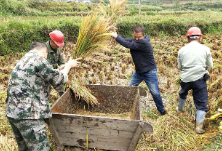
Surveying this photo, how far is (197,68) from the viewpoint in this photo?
279cm

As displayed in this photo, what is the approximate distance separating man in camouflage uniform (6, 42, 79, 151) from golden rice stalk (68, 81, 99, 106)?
3.10 ft

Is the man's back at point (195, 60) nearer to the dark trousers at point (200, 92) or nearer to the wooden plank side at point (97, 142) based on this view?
the dark trousers at point (200, 92)

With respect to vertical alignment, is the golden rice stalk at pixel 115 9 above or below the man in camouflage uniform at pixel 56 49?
above

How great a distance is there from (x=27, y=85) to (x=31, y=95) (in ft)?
0.38

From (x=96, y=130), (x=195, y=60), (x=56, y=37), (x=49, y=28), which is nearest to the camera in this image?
(x=96, y=130)

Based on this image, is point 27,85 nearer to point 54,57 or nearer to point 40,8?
point 54,57

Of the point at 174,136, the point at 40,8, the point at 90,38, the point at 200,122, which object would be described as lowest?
the point at 174,136

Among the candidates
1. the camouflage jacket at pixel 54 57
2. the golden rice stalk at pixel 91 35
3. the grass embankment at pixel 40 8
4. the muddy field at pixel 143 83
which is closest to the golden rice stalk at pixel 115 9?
the golden rice stalk at pixel 91 35

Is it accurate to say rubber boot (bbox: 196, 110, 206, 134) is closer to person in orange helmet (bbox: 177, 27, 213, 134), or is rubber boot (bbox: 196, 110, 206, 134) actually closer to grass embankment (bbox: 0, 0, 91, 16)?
person in orange helmet (bbox: 177, 27, 213, 134)

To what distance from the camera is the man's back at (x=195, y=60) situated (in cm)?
278

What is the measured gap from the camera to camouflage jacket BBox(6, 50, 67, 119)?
189cm

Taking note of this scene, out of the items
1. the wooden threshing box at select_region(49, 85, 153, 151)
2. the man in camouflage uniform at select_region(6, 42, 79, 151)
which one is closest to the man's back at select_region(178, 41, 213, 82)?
the wooden threshing box at select_region(49, 85, 153, 151)

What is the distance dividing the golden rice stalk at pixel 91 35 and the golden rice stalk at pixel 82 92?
1.57 ft

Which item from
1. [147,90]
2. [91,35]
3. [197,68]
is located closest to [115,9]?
[91,35]
